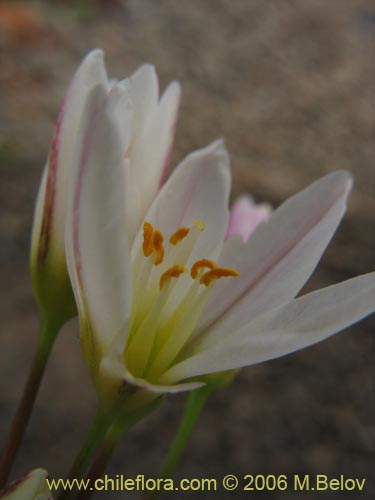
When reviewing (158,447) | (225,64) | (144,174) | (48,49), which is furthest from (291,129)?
(144,174)

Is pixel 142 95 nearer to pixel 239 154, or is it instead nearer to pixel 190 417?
pixel 190 417

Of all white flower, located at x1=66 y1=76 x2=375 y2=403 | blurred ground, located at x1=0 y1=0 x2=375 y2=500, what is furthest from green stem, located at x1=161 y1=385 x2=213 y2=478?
blurred ground, located at x1=0 y1=0 x2=375 y2=500

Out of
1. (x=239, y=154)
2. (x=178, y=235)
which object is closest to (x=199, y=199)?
(x=178, y=235)

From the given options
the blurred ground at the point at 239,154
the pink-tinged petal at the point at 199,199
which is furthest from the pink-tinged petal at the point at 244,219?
the blurred ground at the point at 239,154

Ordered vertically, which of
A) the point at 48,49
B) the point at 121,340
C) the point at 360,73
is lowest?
the point at 360,73

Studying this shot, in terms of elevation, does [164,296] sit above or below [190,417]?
above

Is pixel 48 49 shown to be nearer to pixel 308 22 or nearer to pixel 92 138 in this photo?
pixel 308 22

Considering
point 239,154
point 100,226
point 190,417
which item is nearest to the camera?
point 100,226
